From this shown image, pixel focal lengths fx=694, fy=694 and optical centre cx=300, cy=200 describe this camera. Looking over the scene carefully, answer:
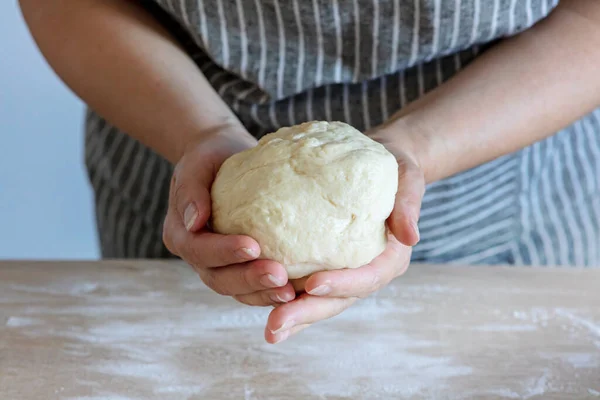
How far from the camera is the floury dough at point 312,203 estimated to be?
0.85 m

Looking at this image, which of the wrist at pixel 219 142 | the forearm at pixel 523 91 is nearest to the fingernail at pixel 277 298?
the wrist at pixel 219 142

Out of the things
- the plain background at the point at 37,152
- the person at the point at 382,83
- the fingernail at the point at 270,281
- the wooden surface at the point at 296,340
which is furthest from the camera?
the plain background at the point at 37,152

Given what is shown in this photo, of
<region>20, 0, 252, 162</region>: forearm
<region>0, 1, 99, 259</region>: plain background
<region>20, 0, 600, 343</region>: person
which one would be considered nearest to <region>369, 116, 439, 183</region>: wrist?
<region>20, 0, 600, 343</region>: person

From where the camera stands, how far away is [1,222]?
92.2 inches

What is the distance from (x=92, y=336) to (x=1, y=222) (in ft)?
4.78

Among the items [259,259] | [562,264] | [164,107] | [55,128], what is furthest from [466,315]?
[55,128]

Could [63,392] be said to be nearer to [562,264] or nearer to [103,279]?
[103,279]

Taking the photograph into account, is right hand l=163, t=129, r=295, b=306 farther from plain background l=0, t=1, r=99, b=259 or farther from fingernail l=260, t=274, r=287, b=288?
plain background l=0, t=1, r=99, b=259

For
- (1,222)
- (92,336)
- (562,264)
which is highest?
(92,336)

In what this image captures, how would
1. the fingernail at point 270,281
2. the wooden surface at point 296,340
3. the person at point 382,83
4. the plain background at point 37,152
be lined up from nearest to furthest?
1. the fingernail at point 270,281
2. the wooden surface at point 296,340
3. the person at point 382,83
4. the plain background at point 37,152

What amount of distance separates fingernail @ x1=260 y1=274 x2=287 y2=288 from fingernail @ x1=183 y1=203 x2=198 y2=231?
0.42ft

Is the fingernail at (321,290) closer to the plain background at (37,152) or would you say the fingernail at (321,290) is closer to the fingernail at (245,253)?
the fingernail at (245,253)

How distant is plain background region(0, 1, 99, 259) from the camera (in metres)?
2.17

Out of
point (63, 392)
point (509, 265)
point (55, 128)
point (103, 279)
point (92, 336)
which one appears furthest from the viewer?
point (55, 128)
